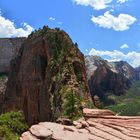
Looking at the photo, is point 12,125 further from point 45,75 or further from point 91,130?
point 91,130

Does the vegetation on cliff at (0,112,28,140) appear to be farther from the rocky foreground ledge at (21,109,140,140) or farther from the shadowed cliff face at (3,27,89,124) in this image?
the rocky foreground ledge at (21,109,140,140)

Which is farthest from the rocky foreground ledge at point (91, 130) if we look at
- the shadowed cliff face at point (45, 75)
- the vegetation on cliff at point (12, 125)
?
the shadowed cliff face at point (45, 75)

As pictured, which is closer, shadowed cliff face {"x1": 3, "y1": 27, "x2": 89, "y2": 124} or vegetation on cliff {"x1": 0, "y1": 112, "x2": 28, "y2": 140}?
vegetation on cliff {"x1": 0, "y1": 112, "x2": 28, "y2": 140}

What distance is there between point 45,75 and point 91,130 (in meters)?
62.0

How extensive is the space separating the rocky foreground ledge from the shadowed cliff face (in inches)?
1110

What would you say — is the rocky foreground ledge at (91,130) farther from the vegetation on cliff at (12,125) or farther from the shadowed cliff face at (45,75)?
the shadowed cliff face at (45,75)

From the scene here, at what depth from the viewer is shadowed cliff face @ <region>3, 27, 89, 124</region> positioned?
80.4 metres

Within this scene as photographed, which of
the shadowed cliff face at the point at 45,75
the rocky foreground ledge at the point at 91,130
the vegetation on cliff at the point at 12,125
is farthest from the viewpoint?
the shadowed cliff face at the point at 45,75

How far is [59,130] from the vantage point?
118 feet

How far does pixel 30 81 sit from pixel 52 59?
14952mm

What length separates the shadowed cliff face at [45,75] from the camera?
80.4 metres

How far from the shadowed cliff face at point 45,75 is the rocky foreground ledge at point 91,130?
2818cm

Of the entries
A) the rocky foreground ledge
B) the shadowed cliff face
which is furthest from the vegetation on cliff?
the rocky foreground ledge

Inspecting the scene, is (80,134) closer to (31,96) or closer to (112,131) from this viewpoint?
(112,131)
